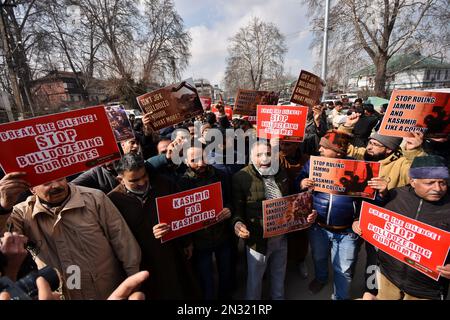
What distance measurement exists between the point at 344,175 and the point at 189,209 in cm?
149

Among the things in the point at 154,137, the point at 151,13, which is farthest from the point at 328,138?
the point at 151,13

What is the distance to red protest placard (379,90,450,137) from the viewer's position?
9.20 feet

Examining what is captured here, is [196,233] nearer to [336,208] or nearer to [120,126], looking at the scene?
[336,208]

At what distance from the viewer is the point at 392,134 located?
2877mm

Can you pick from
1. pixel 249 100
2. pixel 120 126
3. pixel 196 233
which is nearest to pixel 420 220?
pixel 196 233

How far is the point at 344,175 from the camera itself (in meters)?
2.33

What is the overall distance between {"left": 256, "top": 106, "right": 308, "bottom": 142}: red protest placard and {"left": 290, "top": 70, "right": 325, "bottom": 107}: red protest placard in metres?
0.79

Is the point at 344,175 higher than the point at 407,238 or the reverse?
higher

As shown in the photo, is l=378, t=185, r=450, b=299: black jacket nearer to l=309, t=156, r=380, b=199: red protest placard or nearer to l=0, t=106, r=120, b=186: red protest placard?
l=309, t=156, r=380, b=199: red protest placard

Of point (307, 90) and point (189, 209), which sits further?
point (307, 90)

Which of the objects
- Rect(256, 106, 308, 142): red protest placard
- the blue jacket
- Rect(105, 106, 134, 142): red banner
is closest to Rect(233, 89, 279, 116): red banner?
Rect(256, 106, 308, 142): red protest placard

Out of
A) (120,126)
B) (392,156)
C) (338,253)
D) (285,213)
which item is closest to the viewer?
(285,213)

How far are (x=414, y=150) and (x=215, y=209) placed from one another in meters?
2.38

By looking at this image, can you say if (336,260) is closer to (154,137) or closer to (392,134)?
(392,134)
